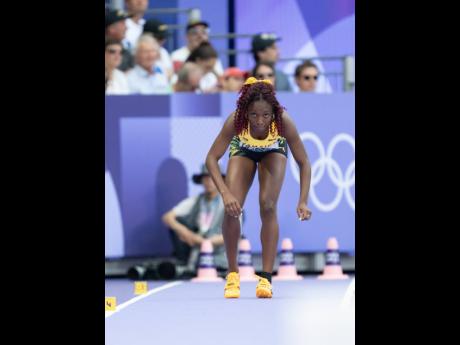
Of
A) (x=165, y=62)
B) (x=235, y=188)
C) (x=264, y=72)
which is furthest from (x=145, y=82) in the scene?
(x=235, y=188)

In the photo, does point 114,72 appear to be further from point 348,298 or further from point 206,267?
point 348,298

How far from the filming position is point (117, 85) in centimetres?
1502

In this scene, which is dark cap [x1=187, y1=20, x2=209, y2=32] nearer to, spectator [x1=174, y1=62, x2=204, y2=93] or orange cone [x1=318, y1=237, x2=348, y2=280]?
spectator [x1=174, y1=62, x2=204, y2=93]

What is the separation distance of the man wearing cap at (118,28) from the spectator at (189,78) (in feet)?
2.30

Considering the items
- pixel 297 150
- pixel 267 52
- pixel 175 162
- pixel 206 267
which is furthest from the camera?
pixel 267 52

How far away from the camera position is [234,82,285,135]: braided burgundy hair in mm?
10273

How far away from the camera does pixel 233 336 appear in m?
7.96

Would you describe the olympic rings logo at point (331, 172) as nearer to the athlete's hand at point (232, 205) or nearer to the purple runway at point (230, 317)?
the purple runway at point (230, 317)

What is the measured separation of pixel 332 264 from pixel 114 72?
12.6ft

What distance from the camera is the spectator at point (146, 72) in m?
15.1

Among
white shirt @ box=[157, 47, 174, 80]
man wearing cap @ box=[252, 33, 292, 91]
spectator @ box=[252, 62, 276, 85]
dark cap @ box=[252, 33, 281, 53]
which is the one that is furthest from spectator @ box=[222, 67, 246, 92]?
white shirt @ box=[157, 47, 174, 80]
